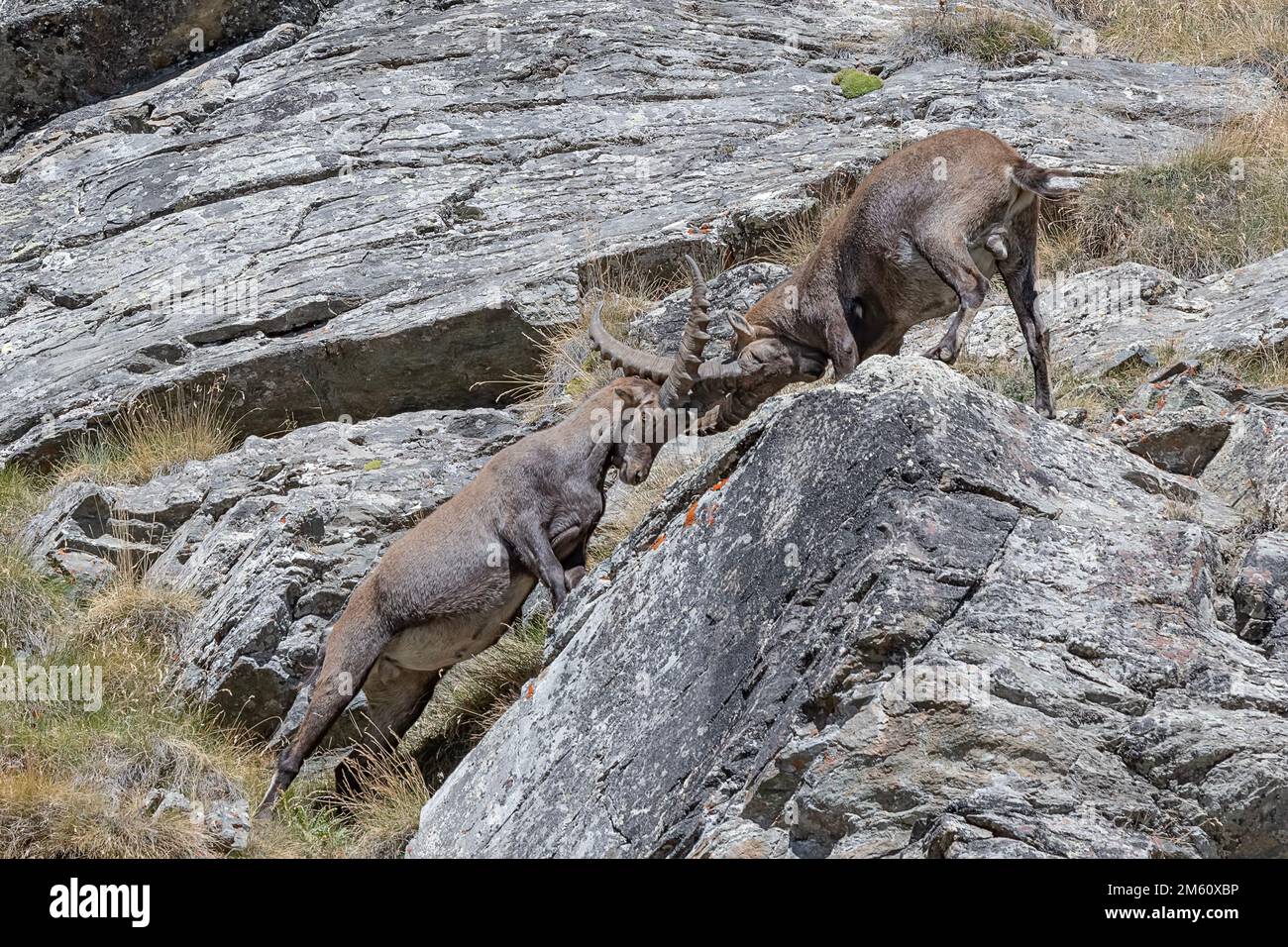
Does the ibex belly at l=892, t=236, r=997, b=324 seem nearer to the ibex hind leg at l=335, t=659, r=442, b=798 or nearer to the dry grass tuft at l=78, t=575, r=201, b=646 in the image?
the ibex hind leg at l=335, t=659, r=442, b=798

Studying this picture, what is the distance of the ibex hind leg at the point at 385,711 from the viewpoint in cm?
898

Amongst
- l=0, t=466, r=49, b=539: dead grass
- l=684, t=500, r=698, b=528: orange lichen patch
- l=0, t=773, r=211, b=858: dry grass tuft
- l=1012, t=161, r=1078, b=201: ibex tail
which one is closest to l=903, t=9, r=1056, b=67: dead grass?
l=1012, t=161, r=1078, b=201: ibex tail

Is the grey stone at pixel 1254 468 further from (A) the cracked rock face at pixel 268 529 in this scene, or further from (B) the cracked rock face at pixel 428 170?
(B) the cracked rock face at pixel 428 170

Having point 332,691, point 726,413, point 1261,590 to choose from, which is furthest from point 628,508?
point 1261,590

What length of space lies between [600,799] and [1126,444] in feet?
11.6

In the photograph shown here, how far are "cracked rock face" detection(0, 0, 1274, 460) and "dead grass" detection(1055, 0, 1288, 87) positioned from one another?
512mm

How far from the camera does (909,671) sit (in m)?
4.87

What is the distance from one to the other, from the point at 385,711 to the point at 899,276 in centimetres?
445

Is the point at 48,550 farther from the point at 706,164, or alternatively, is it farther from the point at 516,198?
the point at 706,164

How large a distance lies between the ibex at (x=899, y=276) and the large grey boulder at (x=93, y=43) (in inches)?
362

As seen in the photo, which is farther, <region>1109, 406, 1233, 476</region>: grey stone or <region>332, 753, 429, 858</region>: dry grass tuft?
<region>332, 753, 429, 858</region>: dry grass tuft

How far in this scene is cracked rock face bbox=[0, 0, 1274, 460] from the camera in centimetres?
1238

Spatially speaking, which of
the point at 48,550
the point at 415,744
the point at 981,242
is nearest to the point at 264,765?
the point at 415,744

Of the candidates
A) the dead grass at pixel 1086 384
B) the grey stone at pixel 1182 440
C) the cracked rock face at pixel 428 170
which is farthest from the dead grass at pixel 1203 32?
the grey stone at pixel 1182 440
